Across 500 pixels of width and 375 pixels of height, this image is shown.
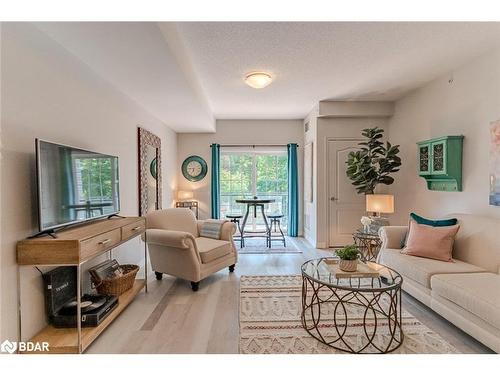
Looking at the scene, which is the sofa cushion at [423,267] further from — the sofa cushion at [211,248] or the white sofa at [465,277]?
the sofa cushion at [211,248]

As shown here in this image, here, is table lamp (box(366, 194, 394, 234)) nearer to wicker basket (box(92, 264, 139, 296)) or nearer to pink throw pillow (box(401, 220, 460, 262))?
pink throw pillow (box(401, 220, 460, 262))

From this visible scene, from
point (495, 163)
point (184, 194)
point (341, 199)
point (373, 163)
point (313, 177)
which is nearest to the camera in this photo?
point (495, 163)

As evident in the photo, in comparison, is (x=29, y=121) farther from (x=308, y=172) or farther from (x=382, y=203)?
(x=308, y=172)

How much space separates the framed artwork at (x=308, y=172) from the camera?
487cm

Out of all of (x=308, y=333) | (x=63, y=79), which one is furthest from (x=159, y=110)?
(x=308, y=333)

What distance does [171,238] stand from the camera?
2701 mm

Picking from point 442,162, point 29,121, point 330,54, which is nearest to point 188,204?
point 29,121

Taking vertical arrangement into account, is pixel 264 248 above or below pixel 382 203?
below

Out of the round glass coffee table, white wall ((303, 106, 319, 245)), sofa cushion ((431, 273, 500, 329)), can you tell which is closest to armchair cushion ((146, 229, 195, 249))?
the round glass coffee table

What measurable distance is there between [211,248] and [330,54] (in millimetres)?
2426

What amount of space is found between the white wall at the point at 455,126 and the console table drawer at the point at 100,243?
3504mm

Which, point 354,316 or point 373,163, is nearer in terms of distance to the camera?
point 354,316

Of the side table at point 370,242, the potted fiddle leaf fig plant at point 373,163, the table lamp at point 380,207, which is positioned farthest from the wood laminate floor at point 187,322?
the potted fiddle leaf fig plant at point 373,163

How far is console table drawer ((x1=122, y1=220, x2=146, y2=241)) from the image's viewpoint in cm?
228
